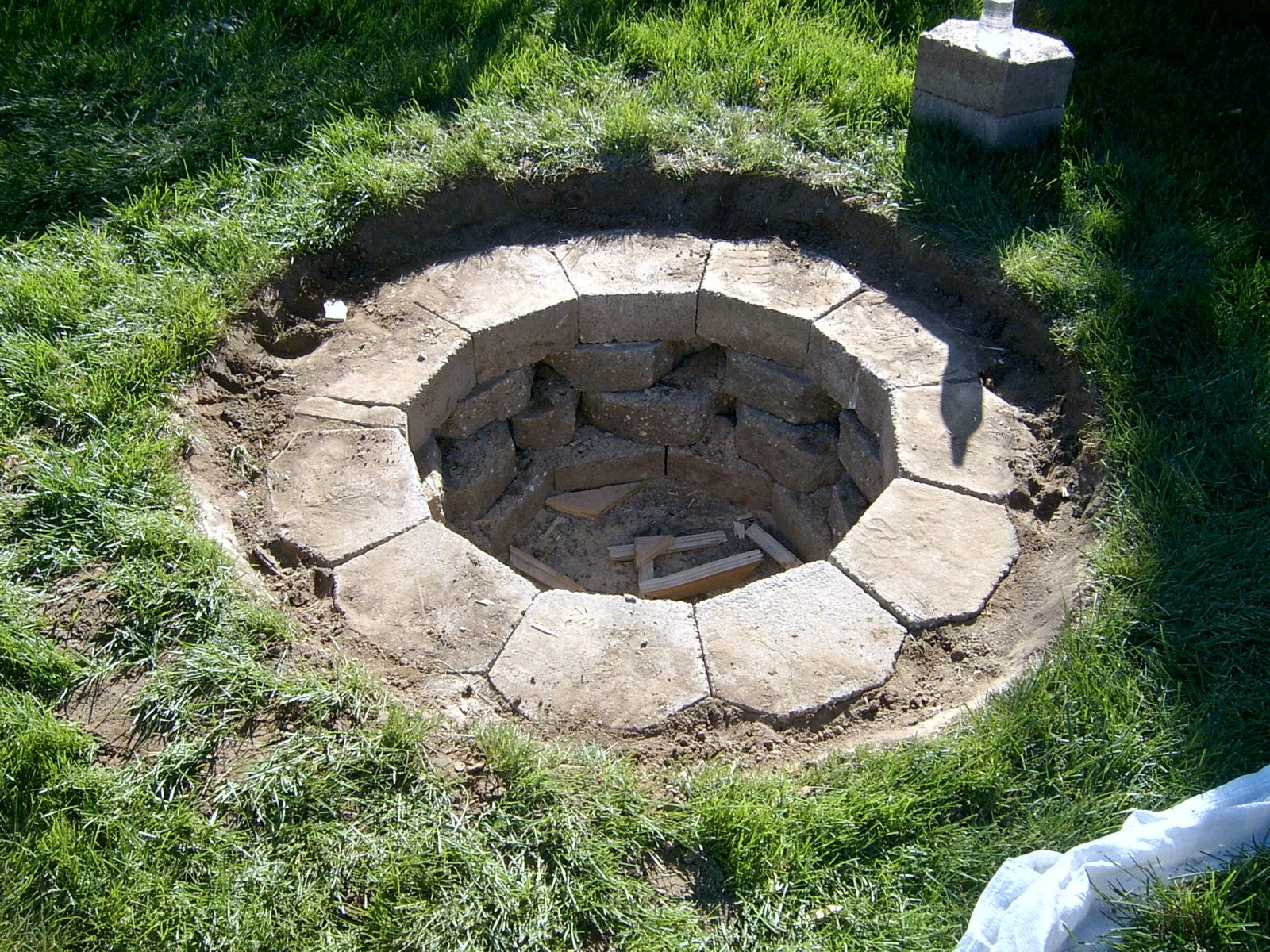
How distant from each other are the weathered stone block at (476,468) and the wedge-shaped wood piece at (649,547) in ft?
2.24

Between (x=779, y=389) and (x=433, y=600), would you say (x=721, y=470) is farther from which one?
(x=433, y=600)

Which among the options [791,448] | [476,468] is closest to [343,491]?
[476,468]

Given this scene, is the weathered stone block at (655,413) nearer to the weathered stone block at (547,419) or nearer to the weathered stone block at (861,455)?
the weathered stone block at (547,419)

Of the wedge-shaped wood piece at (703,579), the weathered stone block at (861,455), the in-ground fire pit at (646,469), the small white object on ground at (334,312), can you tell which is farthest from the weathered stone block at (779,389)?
the small white object on ground at (334,312)

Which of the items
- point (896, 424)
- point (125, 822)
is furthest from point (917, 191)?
point (125, 822)

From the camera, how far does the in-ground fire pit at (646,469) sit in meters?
3.19

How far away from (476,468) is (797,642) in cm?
170

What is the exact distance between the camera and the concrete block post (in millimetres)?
4430

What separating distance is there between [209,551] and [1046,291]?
302 cm

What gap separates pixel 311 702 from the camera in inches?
114

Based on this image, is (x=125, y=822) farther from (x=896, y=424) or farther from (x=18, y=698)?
(x=896, y=424)

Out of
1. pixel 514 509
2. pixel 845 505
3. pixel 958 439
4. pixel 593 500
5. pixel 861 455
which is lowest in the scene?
pixel 593 500

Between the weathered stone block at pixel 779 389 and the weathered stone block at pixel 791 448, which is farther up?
the weathered stone block at pixel 779 389

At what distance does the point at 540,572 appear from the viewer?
4.70m
